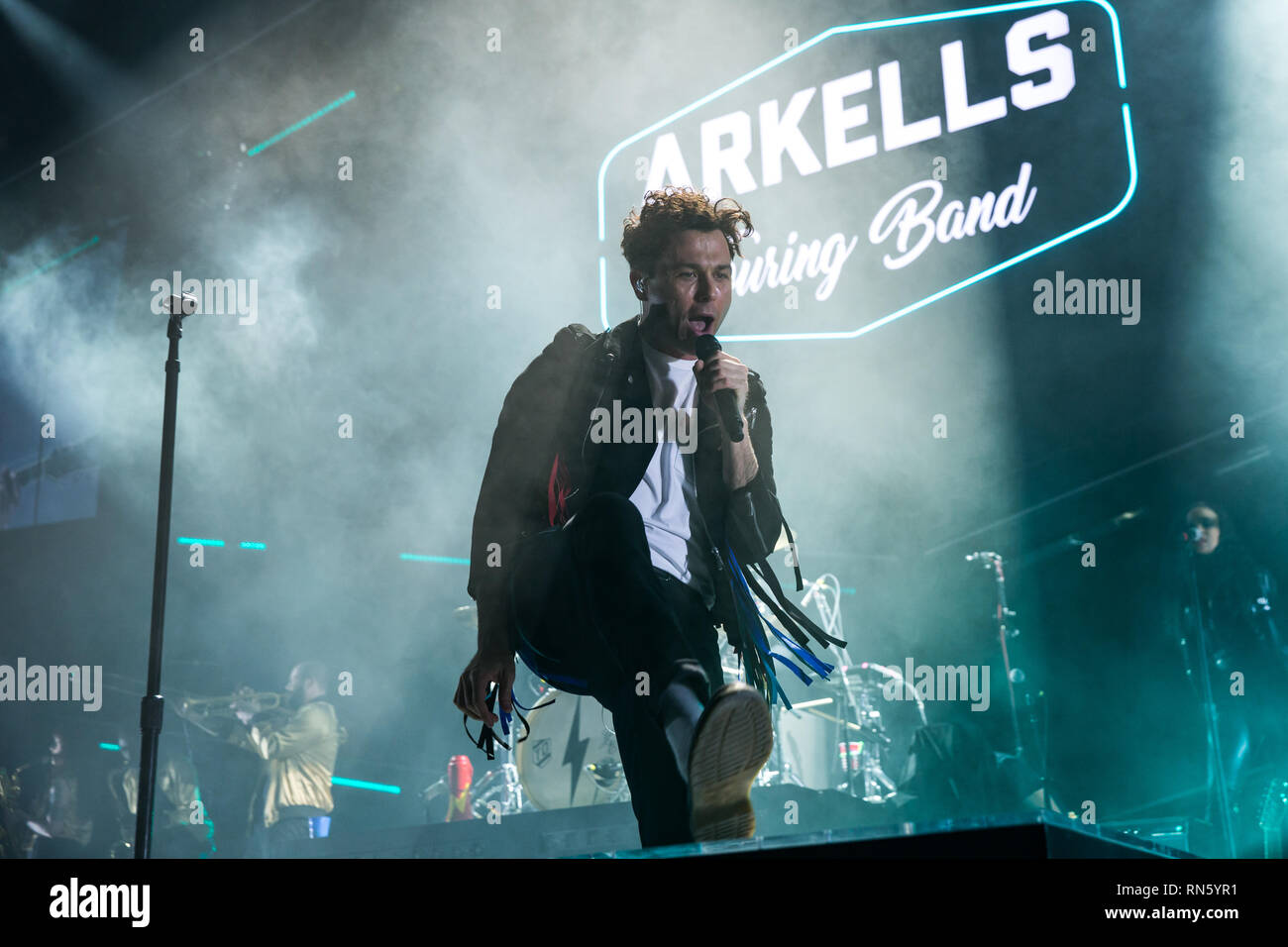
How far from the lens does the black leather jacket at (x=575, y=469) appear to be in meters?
2.12

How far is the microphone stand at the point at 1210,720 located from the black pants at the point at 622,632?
2779 millimetres

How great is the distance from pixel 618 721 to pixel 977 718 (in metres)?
3.48

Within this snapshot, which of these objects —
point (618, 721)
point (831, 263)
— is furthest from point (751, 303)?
point (618, 721)

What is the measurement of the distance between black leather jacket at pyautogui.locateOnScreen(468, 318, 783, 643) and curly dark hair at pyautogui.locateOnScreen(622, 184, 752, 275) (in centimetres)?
21

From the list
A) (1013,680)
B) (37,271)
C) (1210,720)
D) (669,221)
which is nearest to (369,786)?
(37,271)

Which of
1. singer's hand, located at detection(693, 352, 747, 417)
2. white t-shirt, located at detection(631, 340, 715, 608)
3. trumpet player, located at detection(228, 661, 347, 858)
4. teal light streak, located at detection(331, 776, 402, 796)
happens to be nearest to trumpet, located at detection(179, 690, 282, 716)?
trumpet player, located at detection(228, 661, 347, 858)

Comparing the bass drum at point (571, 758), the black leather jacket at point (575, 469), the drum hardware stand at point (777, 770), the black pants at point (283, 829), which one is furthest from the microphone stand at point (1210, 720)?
the black pants at point (283, 829)

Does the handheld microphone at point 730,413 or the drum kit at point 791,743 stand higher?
the handheld microphone at point 730,413

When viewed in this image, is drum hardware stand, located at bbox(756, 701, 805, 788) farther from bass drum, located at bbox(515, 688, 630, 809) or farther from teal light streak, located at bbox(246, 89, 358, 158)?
teal light streak, located at bbox(246, 89, 358, 158)

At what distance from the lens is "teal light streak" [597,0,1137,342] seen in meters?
4.03

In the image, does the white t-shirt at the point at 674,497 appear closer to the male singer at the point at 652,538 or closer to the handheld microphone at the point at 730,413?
the male singer at the point at 652,538

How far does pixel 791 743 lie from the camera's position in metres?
5.09

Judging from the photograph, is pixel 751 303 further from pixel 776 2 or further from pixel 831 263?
pixel 776 2
